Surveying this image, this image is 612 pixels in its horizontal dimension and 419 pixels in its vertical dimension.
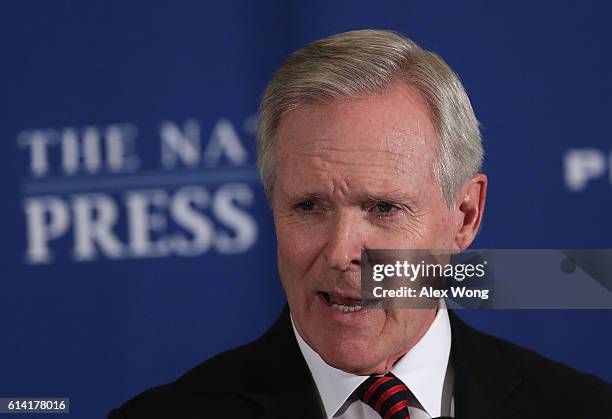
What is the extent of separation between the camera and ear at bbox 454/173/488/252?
163 centimetres

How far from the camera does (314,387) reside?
1591 millimetres

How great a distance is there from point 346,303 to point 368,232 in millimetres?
108

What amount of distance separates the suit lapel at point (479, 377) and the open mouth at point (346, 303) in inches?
8.3

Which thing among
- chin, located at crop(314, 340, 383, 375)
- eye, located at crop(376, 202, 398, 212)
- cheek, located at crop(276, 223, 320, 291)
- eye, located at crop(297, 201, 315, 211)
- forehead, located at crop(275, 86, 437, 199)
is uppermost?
forehead, located at crop(275, 86, 437, 199)

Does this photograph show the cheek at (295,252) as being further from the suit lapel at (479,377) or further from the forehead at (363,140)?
the suit lapel at (479,377)

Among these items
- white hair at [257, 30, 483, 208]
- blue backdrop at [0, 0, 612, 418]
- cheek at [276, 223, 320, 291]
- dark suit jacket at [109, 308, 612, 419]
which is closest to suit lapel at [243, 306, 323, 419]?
dark suit jacket at [109, 308, 612, 419]

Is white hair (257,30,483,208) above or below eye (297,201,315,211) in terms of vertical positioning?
above

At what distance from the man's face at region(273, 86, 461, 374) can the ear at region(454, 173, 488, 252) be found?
0.35ft

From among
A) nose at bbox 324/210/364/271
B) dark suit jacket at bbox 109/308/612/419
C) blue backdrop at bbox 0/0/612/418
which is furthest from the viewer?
blue backdrop at bbox 0/0/612/418

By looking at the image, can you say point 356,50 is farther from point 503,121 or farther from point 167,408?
point 167,408

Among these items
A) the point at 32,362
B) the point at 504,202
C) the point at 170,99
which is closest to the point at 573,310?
the point at 504,202

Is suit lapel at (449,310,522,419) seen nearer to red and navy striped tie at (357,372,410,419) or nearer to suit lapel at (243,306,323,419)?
red and navy striped tie at (357,372,410,419)

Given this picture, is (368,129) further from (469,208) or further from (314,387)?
(314,387)

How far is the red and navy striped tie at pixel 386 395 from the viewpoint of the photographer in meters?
1.50
